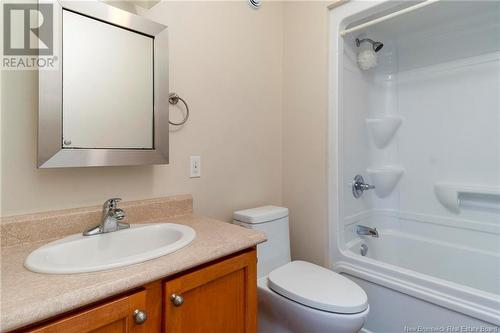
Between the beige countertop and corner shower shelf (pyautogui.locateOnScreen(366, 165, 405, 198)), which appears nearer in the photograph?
the beige countertop

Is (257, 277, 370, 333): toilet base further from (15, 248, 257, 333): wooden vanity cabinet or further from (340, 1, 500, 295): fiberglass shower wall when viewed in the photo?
(340, 1, 500, 295): fiberglass shower wall

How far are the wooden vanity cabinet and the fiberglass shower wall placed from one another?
1.01m

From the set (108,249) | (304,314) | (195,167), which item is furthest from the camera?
(195,167)

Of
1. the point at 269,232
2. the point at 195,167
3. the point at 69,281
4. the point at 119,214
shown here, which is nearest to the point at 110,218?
the point at 119,214

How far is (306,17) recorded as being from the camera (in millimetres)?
1824

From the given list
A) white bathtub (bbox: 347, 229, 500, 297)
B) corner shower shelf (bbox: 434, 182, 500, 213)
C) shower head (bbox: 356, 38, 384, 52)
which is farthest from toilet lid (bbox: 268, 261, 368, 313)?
shower head (bbox: 356, 38, 384, 52)

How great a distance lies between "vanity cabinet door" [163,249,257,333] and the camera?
31.1 inches

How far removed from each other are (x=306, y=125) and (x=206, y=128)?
707mm

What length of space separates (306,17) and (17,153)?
5.79 ft

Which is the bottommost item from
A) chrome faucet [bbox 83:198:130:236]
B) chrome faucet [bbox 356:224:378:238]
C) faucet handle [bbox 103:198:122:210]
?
chrome faucet [bbox 356:224:378:238]

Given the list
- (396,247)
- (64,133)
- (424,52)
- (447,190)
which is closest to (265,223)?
(64,133)

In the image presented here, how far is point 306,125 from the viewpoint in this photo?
1839mm
